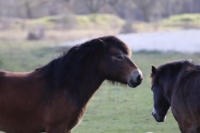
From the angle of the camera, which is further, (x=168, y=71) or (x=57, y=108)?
(x=168, y=71)

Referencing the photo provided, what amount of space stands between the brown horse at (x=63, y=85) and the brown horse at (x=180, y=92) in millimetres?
710

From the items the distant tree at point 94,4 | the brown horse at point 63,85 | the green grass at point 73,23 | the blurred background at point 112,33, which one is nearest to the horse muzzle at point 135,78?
the brown horse at point 63,85

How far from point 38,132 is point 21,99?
543 millimetres

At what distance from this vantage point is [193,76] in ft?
27.2

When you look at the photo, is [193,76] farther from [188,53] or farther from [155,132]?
[188,53]

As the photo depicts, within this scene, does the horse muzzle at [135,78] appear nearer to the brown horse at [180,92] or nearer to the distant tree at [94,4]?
the brown horse at [180,92]

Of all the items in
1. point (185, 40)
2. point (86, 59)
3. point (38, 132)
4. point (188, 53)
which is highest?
point (86, 59)

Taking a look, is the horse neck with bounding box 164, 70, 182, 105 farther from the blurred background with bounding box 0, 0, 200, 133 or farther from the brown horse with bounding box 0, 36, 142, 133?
the blurred background with bounding box 0, 0, 200, 133

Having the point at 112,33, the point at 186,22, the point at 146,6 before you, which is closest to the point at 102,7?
the point at 146,6

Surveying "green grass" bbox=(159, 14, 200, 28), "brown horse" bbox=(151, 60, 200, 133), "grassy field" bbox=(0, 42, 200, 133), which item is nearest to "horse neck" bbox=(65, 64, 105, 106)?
"grassy field" bbox=(0, 42, 200, 133)

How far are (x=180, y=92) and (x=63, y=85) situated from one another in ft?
5.76

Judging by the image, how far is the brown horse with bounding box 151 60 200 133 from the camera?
8.06 meters

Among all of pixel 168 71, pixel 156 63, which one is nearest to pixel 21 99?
pixel 168 71

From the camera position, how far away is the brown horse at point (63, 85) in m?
8.06
